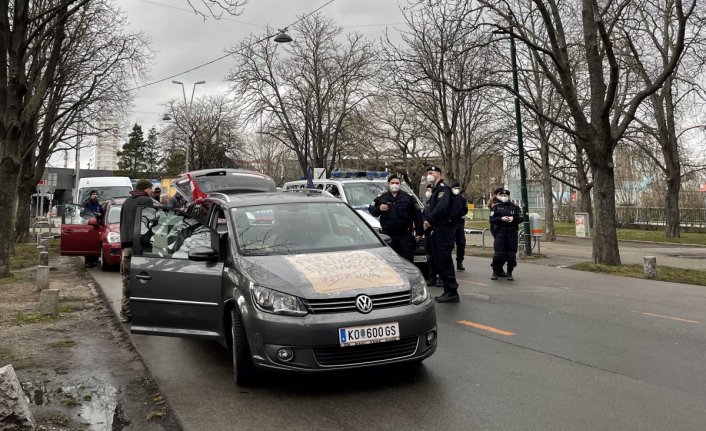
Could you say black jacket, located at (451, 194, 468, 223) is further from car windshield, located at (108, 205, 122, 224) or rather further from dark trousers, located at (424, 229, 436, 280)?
car windshield, located at (108, 205, 122, 224)

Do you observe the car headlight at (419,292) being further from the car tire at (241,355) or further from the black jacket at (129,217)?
the black jacket at (129,217)

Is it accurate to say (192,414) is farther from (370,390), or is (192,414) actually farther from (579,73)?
(579,73)

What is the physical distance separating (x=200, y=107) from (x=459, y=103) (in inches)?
1507

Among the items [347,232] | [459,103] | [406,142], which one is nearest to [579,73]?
[459,103]

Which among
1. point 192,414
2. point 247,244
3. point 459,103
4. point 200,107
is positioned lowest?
point 192,414

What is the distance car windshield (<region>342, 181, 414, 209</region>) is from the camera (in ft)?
43.2

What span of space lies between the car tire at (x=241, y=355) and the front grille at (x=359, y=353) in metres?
0.71

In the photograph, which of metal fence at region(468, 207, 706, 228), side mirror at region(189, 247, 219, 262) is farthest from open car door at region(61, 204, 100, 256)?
metal fence at region(468, 207, 706, 228)

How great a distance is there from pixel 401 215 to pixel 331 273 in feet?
15.2

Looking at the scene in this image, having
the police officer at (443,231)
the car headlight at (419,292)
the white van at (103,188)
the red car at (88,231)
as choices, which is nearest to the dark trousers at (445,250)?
the police officer at (443,231)

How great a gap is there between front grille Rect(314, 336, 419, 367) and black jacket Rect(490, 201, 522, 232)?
796 cm

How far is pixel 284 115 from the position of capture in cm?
3347

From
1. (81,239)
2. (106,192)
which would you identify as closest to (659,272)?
(81,239)

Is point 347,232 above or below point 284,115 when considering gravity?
below
